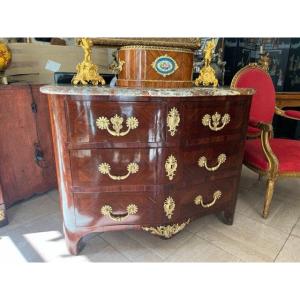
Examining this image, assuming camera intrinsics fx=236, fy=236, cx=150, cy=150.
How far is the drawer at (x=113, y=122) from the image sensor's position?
1.07m

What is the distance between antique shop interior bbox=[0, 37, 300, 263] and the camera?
112 centimetres

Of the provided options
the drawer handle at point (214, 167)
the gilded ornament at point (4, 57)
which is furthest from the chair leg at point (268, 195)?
the gilded ornament at point (4, 57)

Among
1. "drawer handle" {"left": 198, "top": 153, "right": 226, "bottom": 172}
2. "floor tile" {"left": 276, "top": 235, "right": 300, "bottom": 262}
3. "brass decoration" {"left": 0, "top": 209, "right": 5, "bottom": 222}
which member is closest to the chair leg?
"floor tile" {"left": 276, "top": 235, "right": 300, "bottom": 262}

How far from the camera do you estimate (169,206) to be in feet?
4.24

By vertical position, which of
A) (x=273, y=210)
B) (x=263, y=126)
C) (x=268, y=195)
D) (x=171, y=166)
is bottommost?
(x=273, y=210)

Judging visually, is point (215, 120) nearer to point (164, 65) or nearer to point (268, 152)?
point (164, 65)

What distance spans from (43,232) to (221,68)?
74.0 inches

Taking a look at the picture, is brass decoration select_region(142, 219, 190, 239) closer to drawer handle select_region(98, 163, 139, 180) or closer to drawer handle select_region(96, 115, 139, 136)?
drawer handle select_region(98, 163, 139, 180)

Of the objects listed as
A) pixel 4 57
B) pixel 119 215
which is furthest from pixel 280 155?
pixel 4 57

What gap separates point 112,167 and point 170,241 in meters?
0.67

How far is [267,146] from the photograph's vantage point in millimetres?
1573

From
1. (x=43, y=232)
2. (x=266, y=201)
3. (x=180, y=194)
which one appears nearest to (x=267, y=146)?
(x=266, y=201)
